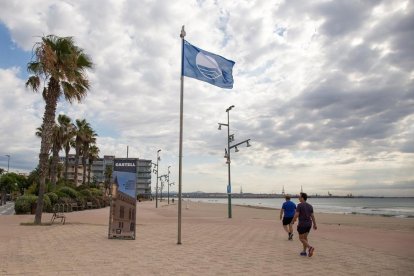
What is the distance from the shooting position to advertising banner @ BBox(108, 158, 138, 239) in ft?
41.7

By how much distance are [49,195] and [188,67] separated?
21.4 metres

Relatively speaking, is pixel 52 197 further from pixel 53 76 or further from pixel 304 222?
pixel 304 222

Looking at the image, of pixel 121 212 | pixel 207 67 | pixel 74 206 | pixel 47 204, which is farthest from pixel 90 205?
pixel 207 67

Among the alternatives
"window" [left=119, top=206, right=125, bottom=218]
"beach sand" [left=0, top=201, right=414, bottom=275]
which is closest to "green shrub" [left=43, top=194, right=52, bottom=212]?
"beach sand" [left=0, top=201, right=414, bottom=275]

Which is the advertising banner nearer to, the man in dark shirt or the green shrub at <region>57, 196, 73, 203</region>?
the man in dark shirt

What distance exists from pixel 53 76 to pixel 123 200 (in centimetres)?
831

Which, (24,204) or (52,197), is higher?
(52,197)

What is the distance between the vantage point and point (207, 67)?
12.5 meters

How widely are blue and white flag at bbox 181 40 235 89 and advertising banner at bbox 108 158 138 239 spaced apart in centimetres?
371

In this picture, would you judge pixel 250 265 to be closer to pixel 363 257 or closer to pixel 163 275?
pixel 163 275

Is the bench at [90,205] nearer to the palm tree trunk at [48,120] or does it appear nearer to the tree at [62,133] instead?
the tree at [62,133]

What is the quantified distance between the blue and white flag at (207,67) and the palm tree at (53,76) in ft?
26.4

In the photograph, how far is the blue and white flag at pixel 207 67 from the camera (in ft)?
39.9

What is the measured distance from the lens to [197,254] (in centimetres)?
951
